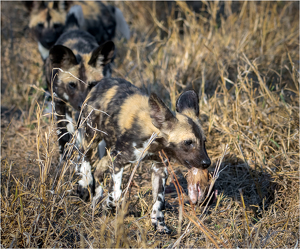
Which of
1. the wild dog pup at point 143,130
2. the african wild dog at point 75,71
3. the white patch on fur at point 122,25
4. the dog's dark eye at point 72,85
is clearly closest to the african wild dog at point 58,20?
the white patch on fur at point 122,25

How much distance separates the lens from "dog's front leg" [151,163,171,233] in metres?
2.99

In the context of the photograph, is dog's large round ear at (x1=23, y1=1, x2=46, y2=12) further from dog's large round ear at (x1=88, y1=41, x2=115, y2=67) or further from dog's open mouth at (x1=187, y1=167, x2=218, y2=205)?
dog's open mouth at (x1=187, y1=167, x2=218, y2=205)

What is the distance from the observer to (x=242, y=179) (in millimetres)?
3623

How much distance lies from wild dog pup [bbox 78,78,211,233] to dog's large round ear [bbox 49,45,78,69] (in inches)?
26.0

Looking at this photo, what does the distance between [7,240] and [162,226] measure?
1206 millimetres

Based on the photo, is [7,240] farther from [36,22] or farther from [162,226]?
[36,22]

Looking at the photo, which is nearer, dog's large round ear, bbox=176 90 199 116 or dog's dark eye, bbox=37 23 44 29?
dog's large round ear, bbox=176 90 199 116

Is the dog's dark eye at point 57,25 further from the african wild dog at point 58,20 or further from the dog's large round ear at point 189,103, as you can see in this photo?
the dog's large round ear at point 189,103

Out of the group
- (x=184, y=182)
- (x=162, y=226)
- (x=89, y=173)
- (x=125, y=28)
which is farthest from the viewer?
(x=125, y=28)

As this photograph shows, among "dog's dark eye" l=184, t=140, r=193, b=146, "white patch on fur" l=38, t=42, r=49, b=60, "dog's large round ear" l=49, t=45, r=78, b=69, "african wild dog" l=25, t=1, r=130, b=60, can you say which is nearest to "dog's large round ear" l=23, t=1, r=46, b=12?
"african wild dog" l=25, t=1, r=130, b=60

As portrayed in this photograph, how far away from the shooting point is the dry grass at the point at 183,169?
2424mm

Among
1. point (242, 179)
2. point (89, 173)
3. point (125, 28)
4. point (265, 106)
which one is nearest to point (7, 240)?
point (89, 173)

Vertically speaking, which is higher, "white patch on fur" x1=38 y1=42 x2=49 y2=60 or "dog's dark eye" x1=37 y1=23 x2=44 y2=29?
"dog's dark eye" x1=37 y1=23 x2=44 y2=29

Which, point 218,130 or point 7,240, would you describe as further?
point 218,130
